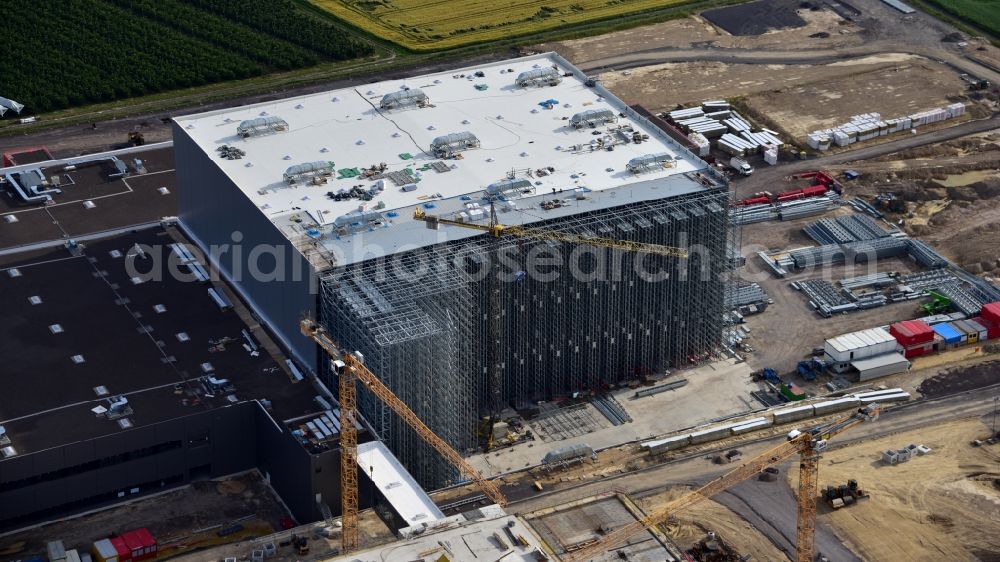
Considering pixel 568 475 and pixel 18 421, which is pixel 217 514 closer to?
pixel 18 421

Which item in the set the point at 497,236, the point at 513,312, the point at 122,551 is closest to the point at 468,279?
the point at 497,236

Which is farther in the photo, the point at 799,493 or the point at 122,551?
the point at 122,551

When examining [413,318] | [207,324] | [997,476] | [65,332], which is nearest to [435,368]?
[413,318]

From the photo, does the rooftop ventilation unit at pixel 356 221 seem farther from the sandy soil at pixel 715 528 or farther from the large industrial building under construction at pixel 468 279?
the sandy soil at pixel 715 528

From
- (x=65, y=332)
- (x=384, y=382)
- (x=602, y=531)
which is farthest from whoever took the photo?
(x=65, y=332)

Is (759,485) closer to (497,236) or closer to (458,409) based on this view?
(458,409)

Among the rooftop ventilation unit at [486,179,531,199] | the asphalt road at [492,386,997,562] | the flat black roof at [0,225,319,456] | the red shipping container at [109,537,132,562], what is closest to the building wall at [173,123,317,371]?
the flat black roof at [0,225,319,456]

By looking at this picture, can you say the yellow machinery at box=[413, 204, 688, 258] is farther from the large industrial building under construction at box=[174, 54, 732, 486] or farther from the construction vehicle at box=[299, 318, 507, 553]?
the construction vehicle at box=[299, 318, 507, 553]
